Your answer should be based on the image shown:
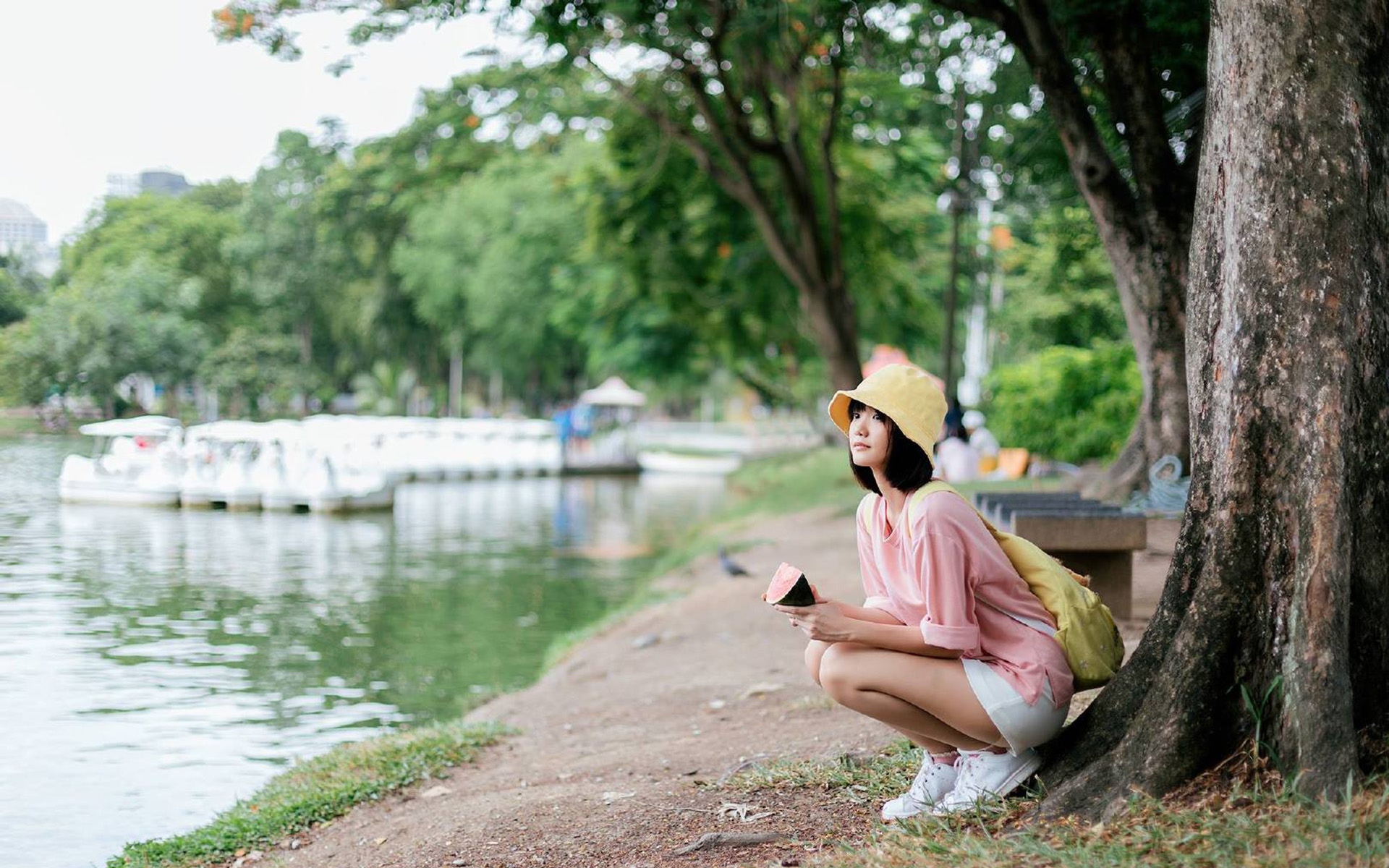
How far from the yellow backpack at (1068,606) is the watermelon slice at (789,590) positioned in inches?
16.8

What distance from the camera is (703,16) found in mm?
16297

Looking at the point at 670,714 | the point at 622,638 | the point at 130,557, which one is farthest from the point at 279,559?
the point at 670,714

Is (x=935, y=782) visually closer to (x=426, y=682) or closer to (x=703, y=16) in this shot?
(x=426, y=682)

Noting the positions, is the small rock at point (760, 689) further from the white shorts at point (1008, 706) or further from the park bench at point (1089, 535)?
the white shorts at point (1008, 706)

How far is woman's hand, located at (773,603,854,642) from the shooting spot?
4.11m

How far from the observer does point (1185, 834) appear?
3.79 m

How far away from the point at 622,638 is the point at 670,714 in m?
4.06

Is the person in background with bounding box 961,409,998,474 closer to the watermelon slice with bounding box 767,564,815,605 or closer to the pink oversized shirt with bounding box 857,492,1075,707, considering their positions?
the pink oversized shirt with bounding box 857,492,1075,707

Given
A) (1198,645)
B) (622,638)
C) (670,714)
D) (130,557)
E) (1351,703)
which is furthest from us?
(130,557)

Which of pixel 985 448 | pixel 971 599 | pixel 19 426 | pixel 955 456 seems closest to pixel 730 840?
pixel 971 599

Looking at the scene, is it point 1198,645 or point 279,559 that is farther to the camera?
point 279,559

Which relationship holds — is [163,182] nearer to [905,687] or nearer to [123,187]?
[123,187]

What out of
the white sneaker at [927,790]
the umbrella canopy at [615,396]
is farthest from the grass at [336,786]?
the umbrella canopy at [615,396]

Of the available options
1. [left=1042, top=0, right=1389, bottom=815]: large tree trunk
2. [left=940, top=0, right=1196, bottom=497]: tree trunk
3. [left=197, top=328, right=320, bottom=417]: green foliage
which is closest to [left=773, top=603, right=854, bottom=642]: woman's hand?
[left=1042, top=0, right=1389, bottom=815]: large tree trunk
